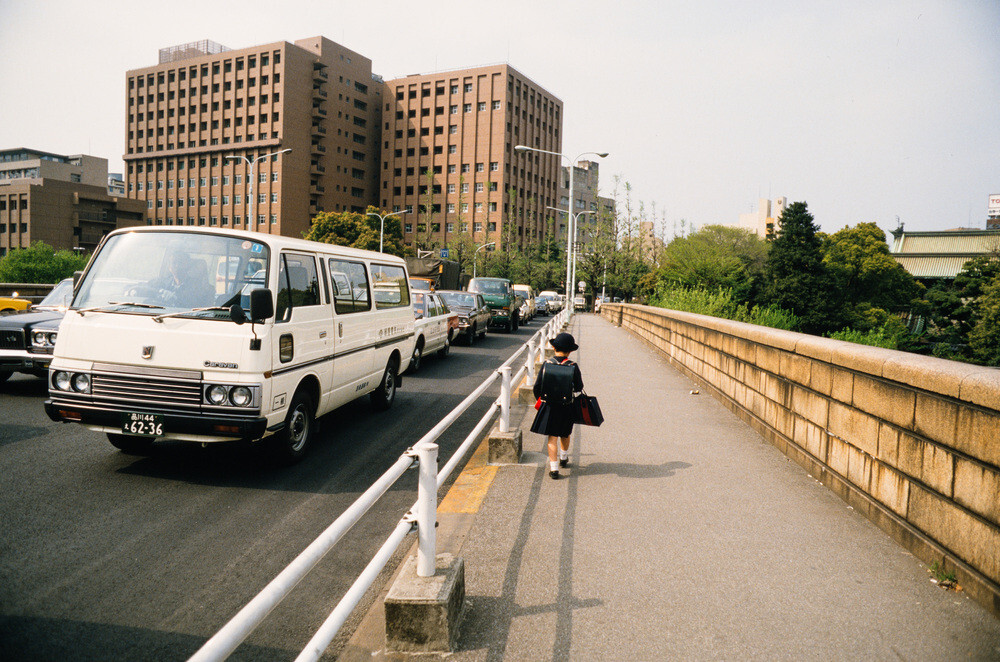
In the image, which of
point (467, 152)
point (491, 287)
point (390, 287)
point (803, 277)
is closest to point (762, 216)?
point (467, 152)

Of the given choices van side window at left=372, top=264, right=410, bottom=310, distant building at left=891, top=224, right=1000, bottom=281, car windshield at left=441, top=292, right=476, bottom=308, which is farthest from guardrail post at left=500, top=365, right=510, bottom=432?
distant building at left=891, top=224, right=1000, bottom=281

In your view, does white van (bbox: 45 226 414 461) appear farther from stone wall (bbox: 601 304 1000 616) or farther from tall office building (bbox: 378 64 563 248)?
tall office building (bbox: 378 64 563 248)

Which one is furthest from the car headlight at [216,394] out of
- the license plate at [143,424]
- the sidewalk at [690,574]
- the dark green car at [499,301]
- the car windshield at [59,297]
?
the dark green car at [499,301]

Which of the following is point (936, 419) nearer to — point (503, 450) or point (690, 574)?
point (690, 574)

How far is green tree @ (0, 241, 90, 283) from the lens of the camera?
80.9 metres

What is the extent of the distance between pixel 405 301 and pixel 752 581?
7.30 meters

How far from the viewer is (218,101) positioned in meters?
95.3

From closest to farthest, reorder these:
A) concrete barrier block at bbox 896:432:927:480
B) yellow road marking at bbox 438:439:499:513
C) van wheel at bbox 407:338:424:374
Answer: concrete barrier block at bbox 896:432:927:480 → yellow road marking at bbox 438:439:499:513 → van wheel at bbox 407:338:424:374

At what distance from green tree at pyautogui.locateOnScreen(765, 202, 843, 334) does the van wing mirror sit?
2269 inches

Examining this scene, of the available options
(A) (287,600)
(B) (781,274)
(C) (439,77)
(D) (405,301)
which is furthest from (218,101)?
(A) (287,600)

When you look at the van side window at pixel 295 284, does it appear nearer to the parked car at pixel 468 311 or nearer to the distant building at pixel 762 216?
the parked car at pixel 468 311

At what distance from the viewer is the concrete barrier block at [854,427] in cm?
477

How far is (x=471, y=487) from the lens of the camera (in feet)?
18.2

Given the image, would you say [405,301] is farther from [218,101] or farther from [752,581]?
[218,101]
